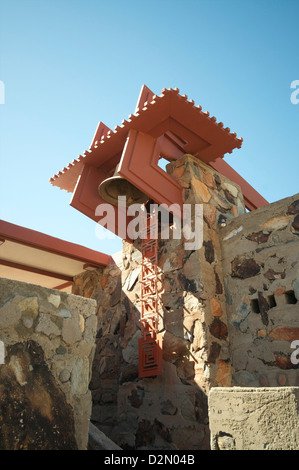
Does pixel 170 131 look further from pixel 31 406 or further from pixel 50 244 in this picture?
pixel 31 406

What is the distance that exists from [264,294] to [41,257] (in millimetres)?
4043

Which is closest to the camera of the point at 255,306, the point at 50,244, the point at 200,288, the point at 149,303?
the point at 255,306

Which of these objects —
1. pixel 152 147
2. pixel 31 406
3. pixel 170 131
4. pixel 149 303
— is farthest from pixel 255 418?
pixel 170 131

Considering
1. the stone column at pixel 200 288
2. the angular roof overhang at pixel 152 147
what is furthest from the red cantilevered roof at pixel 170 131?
the stone column at pixel 200 288

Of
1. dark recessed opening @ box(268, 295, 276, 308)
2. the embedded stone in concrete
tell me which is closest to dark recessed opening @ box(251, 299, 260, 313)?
dark recessed opening @ box(268, 295, 276, 308)

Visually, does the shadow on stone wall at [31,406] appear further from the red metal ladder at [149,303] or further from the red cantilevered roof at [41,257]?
the red cantilevered roof at [41,257]

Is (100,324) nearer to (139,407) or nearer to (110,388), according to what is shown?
(110,388)

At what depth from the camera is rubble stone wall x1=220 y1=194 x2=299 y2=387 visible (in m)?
3.88

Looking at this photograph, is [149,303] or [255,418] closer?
[255,418]

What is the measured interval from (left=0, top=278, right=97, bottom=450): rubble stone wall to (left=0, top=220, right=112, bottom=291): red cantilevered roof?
3.93m

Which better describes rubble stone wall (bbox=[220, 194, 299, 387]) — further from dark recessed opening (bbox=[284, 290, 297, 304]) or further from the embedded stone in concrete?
the embedded stone in concrete

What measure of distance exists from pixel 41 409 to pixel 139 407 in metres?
2.93

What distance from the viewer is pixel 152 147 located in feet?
16.1
